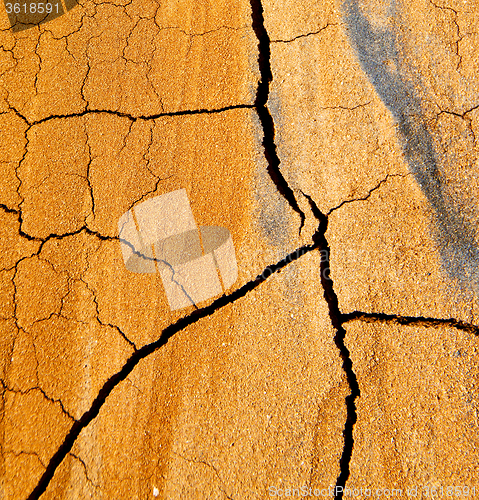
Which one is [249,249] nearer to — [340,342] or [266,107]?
[340,342]

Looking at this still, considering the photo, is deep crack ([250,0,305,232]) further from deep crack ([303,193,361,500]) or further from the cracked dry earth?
deep crack ([303,193,361,500])

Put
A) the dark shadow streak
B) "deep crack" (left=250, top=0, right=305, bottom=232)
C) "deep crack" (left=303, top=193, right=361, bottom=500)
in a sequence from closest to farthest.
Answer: "deep crack" (left=303, top=193, right=361, bottom=500)
the dark shadow streak
"deep crack" (left=250, top=0, right=305, bottom=232)

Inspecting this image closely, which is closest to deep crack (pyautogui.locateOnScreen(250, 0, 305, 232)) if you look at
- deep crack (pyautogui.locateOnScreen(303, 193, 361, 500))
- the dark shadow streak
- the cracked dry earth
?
the cracked dry earth

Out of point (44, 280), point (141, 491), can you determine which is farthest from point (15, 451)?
point (44, 280)

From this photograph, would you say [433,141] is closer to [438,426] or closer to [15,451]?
[438,426]

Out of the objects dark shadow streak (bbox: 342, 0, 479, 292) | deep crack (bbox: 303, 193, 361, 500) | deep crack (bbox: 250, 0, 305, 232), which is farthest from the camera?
deep crack (bbox: 250, 0, 305, 232)

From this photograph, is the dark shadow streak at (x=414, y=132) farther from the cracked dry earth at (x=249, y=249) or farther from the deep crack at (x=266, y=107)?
the deep crack at (x=266, y=107)

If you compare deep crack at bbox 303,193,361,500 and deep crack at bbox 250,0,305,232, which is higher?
deep crack at bbox 250,0,305,232

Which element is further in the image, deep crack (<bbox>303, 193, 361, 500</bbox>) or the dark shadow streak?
the dark shadow streak

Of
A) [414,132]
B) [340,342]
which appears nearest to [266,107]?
[414,132]
